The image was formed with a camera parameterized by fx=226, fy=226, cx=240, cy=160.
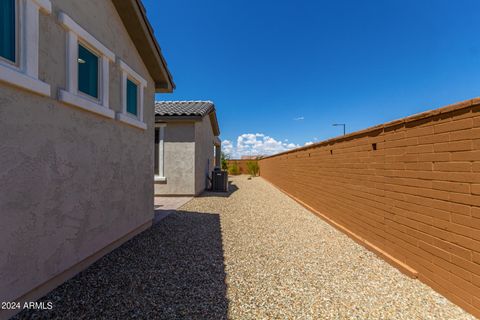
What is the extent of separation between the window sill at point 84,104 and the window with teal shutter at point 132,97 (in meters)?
1.01

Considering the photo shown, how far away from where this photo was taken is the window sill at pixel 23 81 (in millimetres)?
2277

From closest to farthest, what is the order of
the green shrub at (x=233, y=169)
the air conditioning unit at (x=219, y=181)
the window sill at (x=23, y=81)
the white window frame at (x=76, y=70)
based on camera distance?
the window sill at (x=23, y=81), the white window frame at (x=76, y=70), the air conditioning unit at (x=219, y=181), the green shrub at (x=233, y=169)

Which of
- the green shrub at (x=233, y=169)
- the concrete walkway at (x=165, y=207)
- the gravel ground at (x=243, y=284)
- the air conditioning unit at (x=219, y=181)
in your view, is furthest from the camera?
the green shrub at (x=233, y=169)

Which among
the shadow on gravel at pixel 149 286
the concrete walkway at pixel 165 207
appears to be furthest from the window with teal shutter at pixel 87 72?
the concrete walkway at pixel 165 207

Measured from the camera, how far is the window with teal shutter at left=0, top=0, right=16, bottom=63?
8.01ft

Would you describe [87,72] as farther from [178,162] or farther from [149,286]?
[178,162]

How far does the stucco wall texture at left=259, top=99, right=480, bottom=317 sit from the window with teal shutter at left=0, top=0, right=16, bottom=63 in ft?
17.0

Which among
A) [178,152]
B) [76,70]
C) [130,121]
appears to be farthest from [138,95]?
[178,152]

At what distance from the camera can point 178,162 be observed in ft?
33.9

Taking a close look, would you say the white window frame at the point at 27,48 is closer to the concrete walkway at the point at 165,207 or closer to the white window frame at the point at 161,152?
the concrete walkway at the point at 165,207

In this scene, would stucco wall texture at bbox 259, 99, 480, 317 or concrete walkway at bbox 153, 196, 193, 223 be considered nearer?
stucco wall texture at bbox 259, 99, 480, 317

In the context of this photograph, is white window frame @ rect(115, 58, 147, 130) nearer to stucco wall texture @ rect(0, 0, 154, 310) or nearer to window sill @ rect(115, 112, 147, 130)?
window sill @ rect(115, 112, 147, 130)

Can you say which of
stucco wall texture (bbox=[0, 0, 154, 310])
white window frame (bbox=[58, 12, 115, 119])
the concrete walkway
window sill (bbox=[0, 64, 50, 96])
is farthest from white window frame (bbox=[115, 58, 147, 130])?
the concrete walkway

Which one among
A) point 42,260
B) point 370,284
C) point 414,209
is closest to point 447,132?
point 414,209
